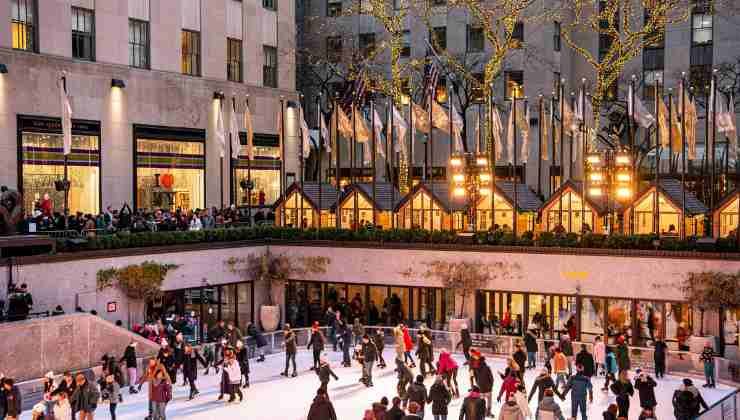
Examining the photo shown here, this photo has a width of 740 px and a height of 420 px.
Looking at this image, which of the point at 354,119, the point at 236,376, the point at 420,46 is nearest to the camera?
the point at 236,376

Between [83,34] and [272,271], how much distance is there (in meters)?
13.4

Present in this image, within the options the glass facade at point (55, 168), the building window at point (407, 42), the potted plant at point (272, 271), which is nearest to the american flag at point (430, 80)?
the potted plant at point (272, 271)

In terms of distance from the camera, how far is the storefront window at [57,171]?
132ft

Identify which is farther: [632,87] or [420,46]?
[420,46]

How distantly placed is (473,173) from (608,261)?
19.9ft

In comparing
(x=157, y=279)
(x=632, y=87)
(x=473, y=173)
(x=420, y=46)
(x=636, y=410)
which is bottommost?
(x=636, y=410)

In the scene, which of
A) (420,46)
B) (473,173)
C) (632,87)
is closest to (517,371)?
(473,173)

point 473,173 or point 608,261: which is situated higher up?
point 473,173

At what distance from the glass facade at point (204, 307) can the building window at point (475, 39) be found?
28.9 metres

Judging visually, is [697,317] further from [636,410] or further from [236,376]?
[236,376]

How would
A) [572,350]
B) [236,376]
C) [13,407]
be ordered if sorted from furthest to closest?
[572,350]
[236,376]
[13,407]

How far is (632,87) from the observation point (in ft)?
121

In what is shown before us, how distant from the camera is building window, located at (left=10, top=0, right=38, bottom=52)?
3988 centimetres

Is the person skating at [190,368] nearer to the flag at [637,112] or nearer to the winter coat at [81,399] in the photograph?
the winter coat at [81,399]
